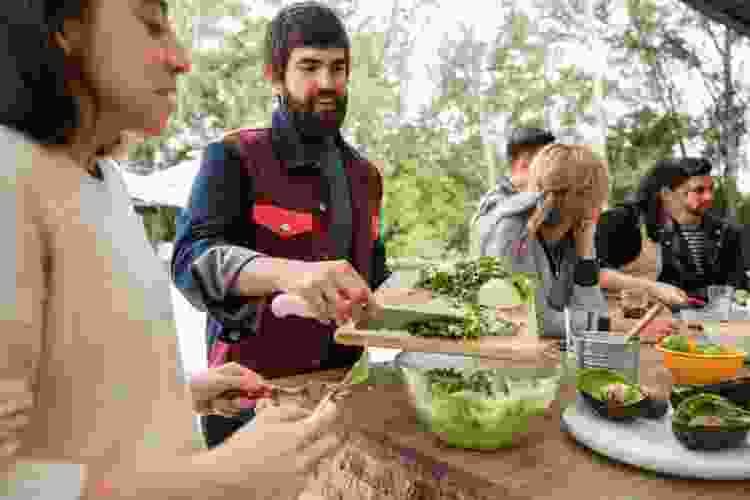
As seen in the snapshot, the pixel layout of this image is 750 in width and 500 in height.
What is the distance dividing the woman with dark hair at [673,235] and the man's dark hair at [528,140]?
28.5 inches

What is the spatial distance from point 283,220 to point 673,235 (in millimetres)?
3323

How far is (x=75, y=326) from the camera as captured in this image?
0.52 metres

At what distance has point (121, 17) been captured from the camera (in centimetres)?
56

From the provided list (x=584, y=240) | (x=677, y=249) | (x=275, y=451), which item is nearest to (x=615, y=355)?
(x=275, y=451)

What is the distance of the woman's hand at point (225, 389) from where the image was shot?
1004mm

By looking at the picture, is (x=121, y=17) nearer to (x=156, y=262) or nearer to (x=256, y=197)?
(x=156, y=262)

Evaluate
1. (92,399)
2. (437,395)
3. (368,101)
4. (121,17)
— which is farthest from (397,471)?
(368,101)

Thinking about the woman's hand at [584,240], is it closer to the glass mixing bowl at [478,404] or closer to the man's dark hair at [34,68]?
the glass mixing bowl at [478,404]

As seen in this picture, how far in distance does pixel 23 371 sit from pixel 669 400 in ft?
3.92

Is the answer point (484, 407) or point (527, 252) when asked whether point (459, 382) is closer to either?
point (484, 407)

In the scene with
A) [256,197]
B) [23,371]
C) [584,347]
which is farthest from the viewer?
[256,197]

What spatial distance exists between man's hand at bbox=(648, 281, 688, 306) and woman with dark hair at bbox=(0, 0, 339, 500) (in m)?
2.88

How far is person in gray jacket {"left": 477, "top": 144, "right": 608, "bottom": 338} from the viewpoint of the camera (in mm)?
2773

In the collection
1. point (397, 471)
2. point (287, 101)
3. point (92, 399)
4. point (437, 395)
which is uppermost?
point (287, 101)
